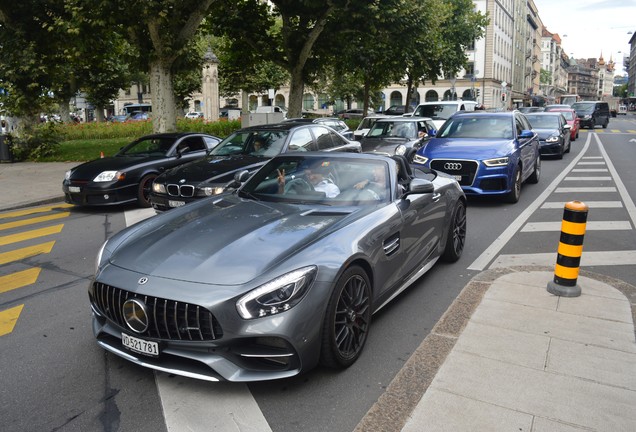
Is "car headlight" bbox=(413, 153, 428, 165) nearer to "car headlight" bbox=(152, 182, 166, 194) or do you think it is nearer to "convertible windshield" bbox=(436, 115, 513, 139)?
"convertible windshield" bbox=(436, 115, 513, 139)

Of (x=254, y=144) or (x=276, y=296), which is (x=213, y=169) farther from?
(x=276, y=296)

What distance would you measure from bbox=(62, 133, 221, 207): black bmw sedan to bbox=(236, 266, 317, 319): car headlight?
7879 mm

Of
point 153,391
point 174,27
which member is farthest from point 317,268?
point 174,27

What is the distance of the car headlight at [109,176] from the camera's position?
10.4 meters

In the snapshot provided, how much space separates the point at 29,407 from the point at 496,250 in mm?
5700

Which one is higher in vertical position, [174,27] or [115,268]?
[174,27]

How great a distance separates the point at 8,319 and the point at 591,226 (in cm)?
808

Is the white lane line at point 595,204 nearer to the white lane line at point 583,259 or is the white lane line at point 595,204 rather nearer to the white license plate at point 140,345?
the white lane line at point 583,259

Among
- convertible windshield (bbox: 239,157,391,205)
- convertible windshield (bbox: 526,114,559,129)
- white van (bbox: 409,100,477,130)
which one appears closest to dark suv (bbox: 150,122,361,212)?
convertible windshield (bbox: 239,157,391,205)

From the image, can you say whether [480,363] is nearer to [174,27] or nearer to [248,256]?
[248,256]

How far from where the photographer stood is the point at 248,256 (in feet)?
11.8

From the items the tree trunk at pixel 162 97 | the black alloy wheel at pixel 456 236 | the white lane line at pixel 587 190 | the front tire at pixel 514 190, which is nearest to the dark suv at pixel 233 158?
the black alloy wheel at pixel 456 236

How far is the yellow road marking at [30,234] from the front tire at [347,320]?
6.41 metres

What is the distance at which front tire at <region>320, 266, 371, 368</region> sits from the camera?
11.8 ft
